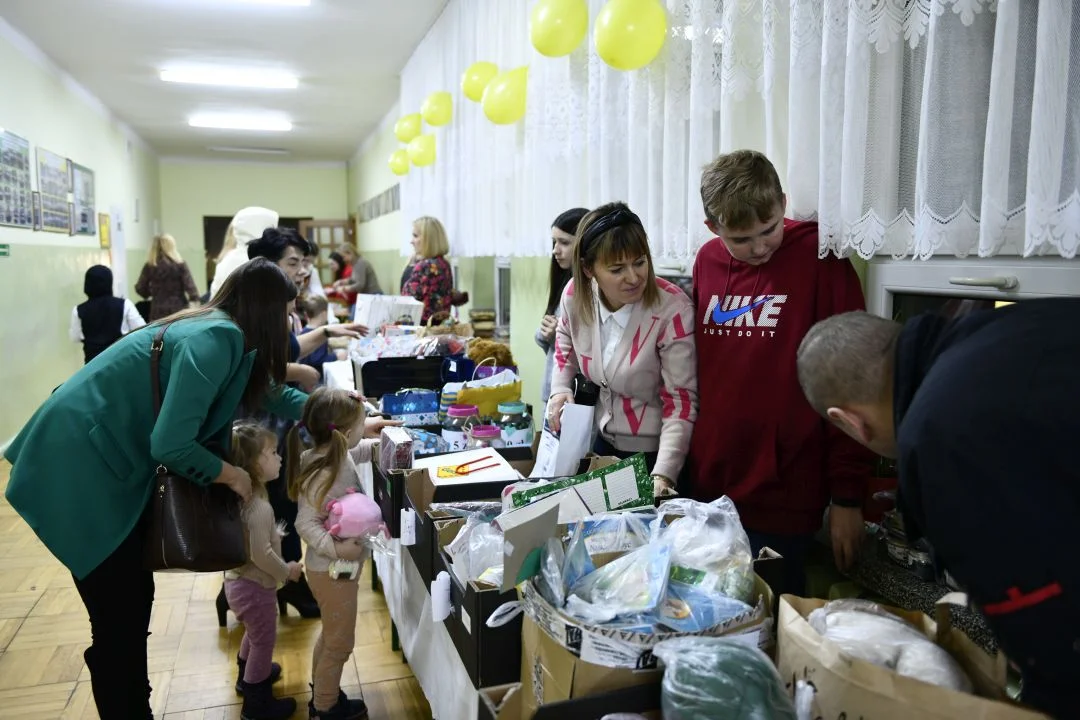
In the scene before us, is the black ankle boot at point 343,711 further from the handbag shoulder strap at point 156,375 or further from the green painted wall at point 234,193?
the green painted wall at point 234,193

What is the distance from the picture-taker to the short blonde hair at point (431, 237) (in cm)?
491

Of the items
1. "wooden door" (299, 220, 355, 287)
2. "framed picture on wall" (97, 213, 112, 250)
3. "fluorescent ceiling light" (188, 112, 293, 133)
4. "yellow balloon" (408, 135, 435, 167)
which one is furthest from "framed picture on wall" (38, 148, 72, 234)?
"wooden door" (299, 220, 355, 287)

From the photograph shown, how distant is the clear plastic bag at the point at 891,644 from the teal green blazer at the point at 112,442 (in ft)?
4.46

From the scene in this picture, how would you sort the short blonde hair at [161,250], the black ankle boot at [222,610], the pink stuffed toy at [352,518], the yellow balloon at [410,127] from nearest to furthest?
the pink stuffed toy at [352,518], the black ankle boot at [222,610], the yellow balloon at [410,127], the short blonde hair at [161,250]

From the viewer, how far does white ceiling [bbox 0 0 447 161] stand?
5367 mm

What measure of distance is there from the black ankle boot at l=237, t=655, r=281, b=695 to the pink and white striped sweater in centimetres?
133

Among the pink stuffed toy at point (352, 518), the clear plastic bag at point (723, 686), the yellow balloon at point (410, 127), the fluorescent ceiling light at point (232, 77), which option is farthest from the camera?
the fluorescent ceiling light at point (232, 77)

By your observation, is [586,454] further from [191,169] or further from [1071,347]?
[191,169]

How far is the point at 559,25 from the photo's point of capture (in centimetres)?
273

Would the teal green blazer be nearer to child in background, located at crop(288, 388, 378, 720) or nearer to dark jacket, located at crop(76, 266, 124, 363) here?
child in background, located at crop(288, 388, 378, 720)

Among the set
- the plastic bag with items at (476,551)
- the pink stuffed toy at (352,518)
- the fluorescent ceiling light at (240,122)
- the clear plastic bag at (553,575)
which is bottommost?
the pink stuffed toy at (352,518)

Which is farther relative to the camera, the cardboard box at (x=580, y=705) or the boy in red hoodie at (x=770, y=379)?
the boy in red hoodie at (x=770, y=379)

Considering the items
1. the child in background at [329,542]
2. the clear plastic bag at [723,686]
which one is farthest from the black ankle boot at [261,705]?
the clear plastic bag at [723,686]

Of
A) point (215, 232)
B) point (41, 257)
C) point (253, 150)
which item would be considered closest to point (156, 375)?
point (41, 257)
